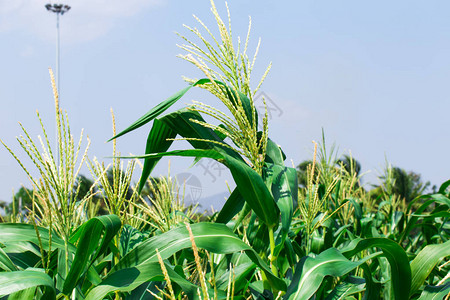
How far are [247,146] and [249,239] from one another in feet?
1.55

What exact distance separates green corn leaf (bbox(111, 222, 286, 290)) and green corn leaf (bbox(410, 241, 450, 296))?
0.57 meters

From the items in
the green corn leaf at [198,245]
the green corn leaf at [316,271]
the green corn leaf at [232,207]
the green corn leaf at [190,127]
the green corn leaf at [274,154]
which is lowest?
the green corn leaf at [316,271]

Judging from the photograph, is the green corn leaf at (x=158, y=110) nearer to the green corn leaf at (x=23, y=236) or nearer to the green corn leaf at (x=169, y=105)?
the green corn leaf at (x=169, y=105)

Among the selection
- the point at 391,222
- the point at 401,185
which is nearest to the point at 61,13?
the point at 401,185

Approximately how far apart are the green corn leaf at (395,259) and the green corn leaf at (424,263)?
0.19ft

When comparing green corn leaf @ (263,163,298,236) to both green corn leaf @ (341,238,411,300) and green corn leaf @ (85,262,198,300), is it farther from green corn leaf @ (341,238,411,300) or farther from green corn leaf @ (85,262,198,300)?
green corn leaf @ (85,262,198,300)

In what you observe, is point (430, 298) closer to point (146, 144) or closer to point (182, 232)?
point (182, 232)

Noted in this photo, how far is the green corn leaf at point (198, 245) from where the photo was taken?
5.35 feet

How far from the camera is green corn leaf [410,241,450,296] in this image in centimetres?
183

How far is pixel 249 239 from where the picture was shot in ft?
6.84

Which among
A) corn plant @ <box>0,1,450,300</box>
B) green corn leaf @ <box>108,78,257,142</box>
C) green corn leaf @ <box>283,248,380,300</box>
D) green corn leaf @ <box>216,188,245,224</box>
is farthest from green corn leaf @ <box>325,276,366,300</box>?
green corn leaf @ <box>108,78,257,142</box>

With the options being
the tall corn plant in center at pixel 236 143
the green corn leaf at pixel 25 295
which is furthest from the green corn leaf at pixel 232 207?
the green corn leaf at pixel 25 295

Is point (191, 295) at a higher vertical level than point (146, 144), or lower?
lower

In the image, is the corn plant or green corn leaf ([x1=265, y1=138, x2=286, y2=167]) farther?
green corn leaf ([x1=265, y1=138, x2=286, y2=167])
